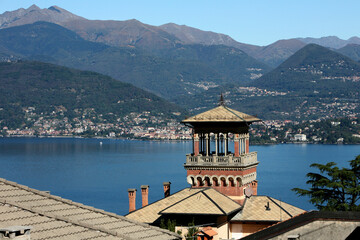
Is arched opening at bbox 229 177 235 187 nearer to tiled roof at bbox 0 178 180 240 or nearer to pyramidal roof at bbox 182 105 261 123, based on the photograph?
pyramidal roof at bbox 182 105 261 123

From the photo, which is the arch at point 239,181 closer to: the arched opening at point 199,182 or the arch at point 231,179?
the arch at point 231,179

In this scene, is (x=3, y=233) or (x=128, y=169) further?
(x=128, y=169)

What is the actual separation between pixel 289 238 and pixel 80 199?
A: 10702 centimetres

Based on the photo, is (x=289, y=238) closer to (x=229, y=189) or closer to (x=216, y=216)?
(x=216, y=216)

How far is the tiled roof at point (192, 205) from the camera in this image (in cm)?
2664

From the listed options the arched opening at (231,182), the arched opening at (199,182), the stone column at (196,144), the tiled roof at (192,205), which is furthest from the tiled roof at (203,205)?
the stone column at (196,144)

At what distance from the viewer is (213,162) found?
31.0 m

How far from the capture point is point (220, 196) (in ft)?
95.7

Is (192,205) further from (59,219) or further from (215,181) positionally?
(59,219)

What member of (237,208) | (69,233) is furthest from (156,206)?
(69,233)

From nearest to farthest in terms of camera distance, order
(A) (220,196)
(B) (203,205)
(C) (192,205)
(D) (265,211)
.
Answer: (C) (192,205), (B) (203,205), (D) (265,211), (A) (220,196)

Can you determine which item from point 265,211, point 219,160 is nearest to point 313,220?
point 265,211

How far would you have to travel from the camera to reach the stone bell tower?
3073 cm

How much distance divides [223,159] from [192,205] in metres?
4.44
